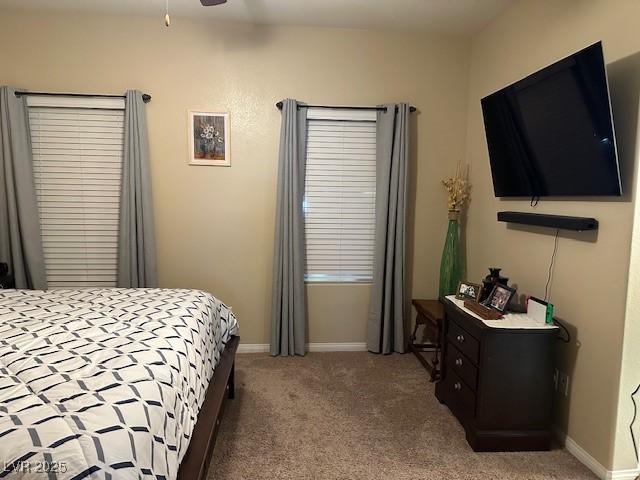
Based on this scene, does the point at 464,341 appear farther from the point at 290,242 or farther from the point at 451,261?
the point at 290,242

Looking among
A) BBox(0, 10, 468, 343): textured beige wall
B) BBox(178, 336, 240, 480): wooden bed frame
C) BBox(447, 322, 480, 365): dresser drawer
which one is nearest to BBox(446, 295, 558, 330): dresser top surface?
BBox(447, 322, 480, 365): dresser drawer

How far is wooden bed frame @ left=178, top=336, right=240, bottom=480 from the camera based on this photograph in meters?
1.44

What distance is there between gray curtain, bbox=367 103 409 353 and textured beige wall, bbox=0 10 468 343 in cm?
18

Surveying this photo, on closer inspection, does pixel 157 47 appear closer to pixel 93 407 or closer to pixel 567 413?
pixel 93 407

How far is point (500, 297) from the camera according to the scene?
2.37m

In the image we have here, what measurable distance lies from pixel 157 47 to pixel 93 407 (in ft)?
9.97

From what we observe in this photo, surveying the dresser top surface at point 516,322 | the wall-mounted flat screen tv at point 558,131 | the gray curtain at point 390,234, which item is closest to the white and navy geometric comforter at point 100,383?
the dresser top surface at point 516,322

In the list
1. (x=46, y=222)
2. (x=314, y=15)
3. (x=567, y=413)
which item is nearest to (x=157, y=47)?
(x=314, y=15)

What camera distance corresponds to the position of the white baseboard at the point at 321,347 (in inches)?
137

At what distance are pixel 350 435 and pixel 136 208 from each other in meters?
2.42

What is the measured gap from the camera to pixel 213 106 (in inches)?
129

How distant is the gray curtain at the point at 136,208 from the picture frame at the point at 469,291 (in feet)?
8.11

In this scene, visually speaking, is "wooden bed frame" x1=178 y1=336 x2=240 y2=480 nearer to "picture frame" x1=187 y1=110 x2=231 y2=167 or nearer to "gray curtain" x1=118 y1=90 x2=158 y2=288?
"gray curtain" x1=118 y1=90 x2=158 y2=288

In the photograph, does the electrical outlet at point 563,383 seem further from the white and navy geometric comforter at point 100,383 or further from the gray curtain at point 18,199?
the gray curtain at point 18,199
